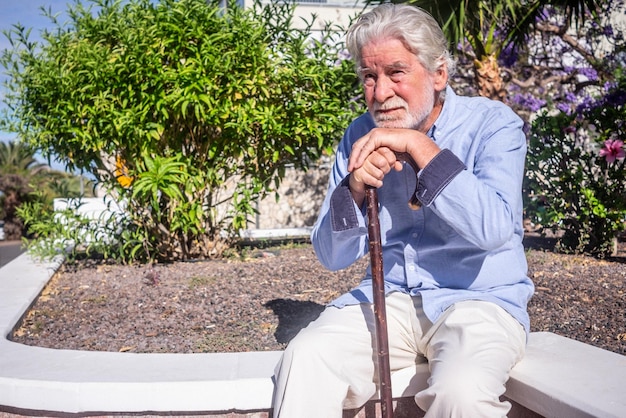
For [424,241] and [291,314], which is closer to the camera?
[424,241]

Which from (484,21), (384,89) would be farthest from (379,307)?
(484,21)

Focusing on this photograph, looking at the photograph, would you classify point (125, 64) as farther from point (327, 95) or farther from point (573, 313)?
point (573, 313)

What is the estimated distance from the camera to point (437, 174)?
2.18 metres

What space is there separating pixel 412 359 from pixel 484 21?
6.52 metres

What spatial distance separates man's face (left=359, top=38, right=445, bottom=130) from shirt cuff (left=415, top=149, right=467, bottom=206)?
0.97 ft

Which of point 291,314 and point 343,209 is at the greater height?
point 343,209

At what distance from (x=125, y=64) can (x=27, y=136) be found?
49.7 inches

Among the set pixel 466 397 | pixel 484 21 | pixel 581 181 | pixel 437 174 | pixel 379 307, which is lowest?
pixel 581 181

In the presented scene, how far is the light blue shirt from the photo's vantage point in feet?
7.18

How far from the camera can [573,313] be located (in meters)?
4.02

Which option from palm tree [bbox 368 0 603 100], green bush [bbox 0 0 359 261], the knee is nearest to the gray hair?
the knee

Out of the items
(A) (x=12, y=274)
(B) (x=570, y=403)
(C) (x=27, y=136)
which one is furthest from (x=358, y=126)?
(C) (x=27, y=136)

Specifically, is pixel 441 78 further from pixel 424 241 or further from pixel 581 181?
pixel 581 181

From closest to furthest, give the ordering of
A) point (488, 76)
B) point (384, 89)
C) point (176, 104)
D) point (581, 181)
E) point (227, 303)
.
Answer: point (384, 89)
point (227, 303)
point (176, 104)
point (581, 181)
point (488, 76)
